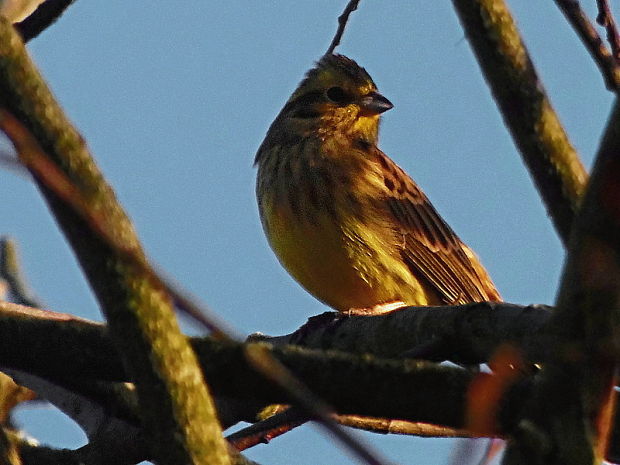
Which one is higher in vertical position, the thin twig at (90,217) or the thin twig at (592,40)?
the thin twig at (592,40)

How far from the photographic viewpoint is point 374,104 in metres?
6.48

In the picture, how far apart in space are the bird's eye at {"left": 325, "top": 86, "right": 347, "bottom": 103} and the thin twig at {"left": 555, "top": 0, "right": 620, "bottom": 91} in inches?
138

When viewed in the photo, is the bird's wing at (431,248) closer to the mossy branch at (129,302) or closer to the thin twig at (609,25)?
the thin twig at (609,25)

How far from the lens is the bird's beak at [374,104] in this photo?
21.1 feet

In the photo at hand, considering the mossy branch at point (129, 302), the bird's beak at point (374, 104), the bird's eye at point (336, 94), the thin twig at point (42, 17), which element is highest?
the bird's eye at point (336, 94)

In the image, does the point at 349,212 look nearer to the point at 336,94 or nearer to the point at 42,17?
the point at 336,94

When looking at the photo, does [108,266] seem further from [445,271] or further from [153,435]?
[445,271]

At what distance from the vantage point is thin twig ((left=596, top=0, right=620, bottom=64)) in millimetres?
3324

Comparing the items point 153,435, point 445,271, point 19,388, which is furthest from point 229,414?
point 445,271

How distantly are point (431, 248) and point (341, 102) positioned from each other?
1.03 metres

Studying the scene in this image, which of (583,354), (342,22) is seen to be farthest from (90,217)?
(342,22)

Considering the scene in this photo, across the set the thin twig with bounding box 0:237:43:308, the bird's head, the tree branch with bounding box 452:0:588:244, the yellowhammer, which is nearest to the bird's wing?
the yellowhammer

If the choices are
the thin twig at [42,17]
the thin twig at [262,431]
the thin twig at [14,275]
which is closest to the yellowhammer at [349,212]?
the thin twig at [14,275]

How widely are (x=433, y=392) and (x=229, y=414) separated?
1.47 m
